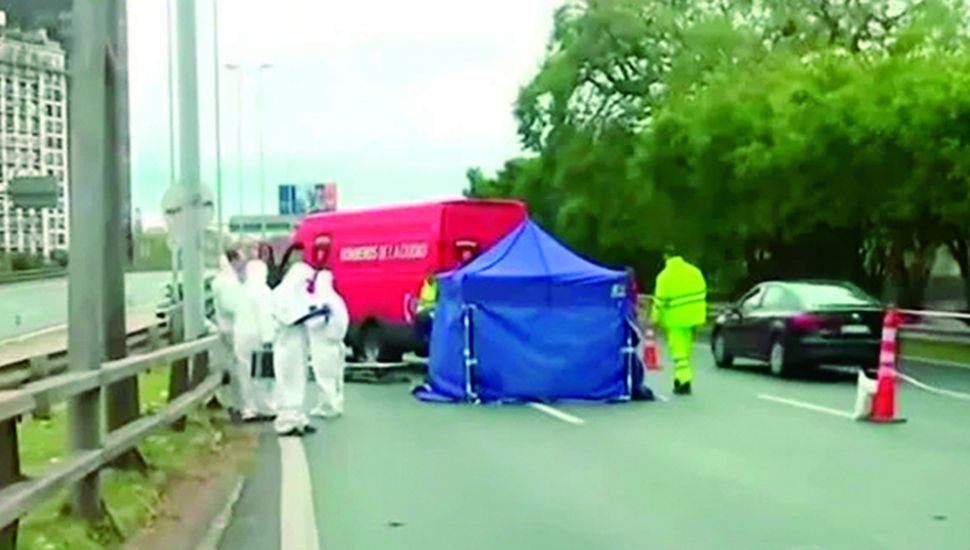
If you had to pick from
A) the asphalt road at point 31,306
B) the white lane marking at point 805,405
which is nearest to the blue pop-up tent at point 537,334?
the white lane marking at point 805,405

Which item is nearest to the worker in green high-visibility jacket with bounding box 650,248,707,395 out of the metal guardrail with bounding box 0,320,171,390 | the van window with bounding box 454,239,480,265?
the van window with bounding box 454,239,480,265

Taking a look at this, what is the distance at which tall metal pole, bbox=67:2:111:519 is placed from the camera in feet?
33.6

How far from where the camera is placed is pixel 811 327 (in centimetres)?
2639

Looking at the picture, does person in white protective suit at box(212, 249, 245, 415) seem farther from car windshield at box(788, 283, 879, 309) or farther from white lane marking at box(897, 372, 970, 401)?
car windshield at box(788, 283, 879, 309)

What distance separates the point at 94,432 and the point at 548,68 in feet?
173

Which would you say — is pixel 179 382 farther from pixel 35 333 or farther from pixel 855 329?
pixel 855 329

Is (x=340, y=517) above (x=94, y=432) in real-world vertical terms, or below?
below

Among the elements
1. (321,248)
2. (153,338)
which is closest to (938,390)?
(153,338)

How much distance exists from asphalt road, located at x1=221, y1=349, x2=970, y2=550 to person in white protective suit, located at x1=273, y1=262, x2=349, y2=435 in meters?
0.38

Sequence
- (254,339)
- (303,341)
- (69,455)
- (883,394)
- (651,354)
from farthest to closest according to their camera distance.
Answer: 1. (651,354)
2. (254,339)
3. (883,394)
4. (303,341)
5. (69,455)

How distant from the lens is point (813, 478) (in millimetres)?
13680

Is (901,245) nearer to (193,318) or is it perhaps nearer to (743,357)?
(743,357)

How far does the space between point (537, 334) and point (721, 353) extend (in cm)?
864

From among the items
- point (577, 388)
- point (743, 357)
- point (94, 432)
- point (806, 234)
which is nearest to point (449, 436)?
point (577, 388)
